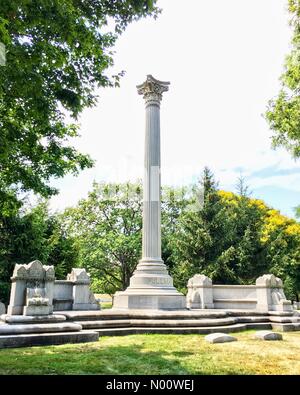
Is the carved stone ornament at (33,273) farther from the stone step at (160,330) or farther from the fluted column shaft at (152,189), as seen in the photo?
the fluted column shaft at (152,189)

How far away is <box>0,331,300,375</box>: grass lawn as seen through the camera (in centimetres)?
664

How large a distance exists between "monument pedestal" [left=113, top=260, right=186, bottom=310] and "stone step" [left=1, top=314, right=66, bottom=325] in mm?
4934

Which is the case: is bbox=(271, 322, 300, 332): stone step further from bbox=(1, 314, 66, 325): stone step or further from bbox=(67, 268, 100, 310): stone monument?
bbox=(1, 314, 66, 325): stone step

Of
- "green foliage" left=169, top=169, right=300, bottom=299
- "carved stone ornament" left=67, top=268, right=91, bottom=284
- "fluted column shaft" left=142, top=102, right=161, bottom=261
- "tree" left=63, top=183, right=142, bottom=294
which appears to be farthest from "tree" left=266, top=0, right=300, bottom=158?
"tree" left=63, top=183, right=142, bottom=294

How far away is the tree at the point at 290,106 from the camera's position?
14.0m

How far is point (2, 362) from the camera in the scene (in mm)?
7020

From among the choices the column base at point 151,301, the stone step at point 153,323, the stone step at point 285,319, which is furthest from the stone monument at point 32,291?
the stone step at point 285,319

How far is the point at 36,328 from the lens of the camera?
954 cm

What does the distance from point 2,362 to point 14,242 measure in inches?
659

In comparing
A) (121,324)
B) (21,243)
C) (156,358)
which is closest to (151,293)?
(121,324)

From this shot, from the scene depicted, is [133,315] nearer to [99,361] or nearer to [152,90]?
[99,361]

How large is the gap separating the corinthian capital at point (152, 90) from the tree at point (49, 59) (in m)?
7.23
